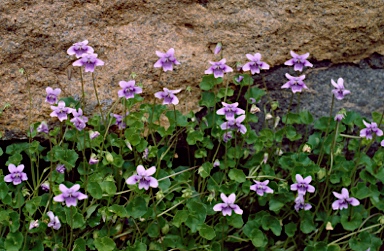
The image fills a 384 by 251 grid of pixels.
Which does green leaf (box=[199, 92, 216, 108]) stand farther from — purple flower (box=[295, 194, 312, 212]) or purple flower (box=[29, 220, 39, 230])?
purple flower (box=[29, 220, 39, 230])

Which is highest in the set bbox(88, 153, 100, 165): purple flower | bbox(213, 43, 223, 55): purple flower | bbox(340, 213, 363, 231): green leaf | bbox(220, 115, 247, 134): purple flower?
bbox(213, 43, 223, 55): purple flower

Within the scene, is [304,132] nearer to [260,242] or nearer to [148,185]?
[260,242]

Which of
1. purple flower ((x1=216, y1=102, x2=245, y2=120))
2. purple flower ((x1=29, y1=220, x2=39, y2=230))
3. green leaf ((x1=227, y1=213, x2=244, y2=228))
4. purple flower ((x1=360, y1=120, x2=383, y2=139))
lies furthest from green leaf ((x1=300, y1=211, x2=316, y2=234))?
purple flower ((x1=29, y1=220, x2=39, y2=230))

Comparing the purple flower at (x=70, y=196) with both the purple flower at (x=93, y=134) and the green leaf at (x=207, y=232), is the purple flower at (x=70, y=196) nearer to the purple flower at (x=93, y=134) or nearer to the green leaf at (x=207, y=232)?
the purple flower at (x=93, y=134)

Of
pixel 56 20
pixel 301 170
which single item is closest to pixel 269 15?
pixel 301 170

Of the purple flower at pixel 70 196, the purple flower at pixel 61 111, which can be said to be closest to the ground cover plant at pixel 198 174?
the purple flower at pixel 61 111

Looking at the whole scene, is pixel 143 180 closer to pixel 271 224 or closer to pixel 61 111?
pixel 61 111
